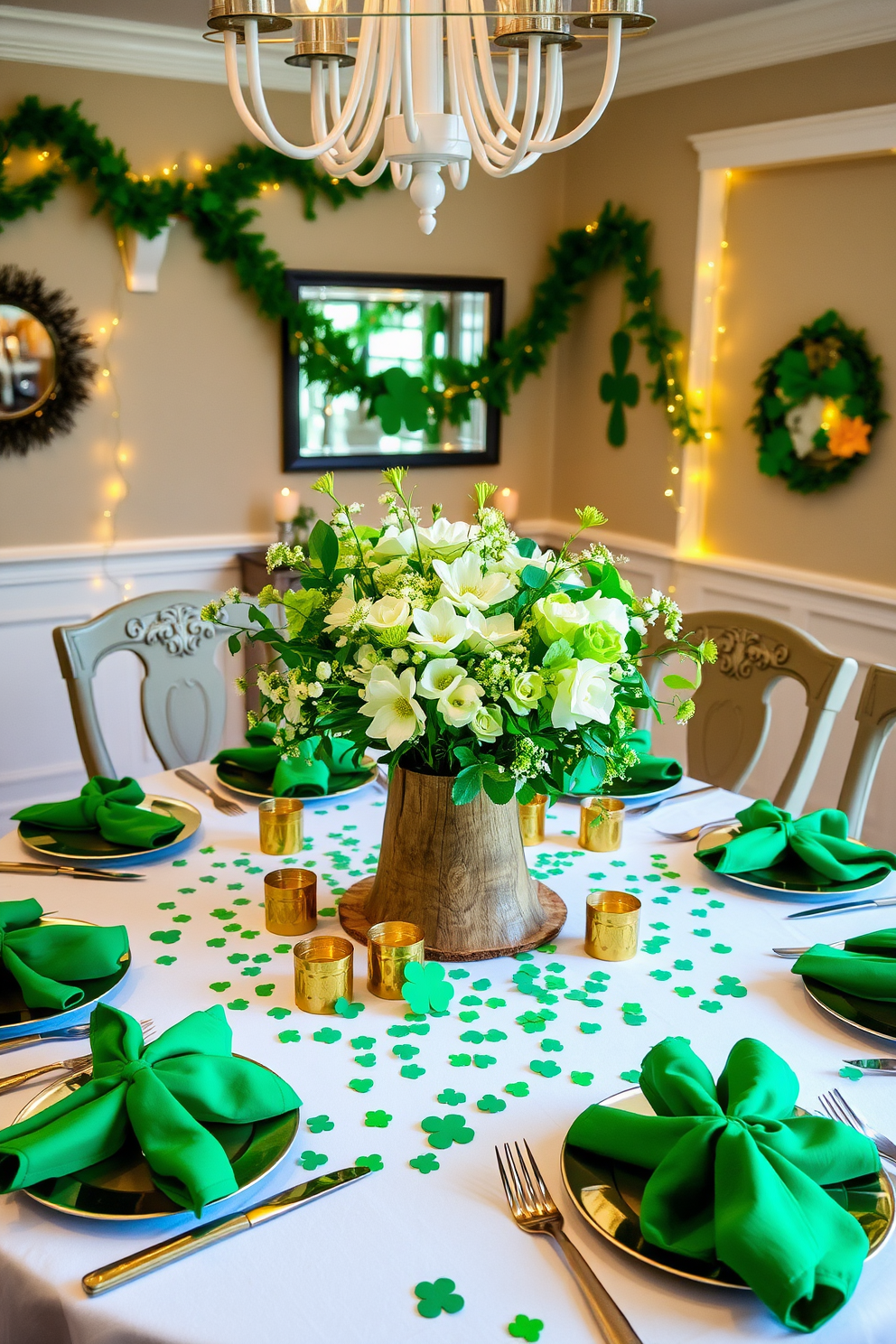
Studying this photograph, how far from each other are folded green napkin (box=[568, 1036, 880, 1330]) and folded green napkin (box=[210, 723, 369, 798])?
0.93 meters

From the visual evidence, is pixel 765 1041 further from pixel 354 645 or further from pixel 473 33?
pixel 473 33

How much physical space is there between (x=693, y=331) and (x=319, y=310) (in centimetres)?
124

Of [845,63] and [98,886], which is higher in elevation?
Result: [845,63]

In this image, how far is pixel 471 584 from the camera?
1312 millimetres

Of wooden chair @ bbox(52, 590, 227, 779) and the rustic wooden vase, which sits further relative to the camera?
wooden chair @ bbox(52, 590, 227, 779)

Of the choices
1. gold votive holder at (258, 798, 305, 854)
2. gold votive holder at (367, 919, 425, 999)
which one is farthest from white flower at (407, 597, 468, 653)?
gold votive holder at (258, 798, 305, 854)

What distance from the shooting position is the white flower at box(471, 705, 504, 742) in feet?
4.07

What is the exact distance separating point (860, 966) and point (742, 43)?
294cm

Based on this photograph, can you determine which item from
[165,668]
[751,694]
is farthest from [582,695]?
[165,668]

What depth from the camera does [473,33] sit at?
1651 millimetres

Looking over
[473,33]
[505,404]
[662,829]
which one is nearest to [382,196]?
[505,404]

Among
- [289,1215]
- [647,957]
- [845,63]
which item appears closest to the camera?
[289,1215]

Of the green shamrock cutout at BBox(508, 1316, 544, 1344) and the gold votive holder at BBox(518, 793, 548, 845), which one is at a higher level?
the gold votive holder at BBox(518, 793, 548, 845)

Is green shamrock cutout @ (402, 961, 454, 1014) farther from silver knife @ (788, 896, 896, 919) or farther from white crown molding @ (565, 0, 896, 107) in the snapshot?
white crown molding @ (565, 0, 896, 107)
